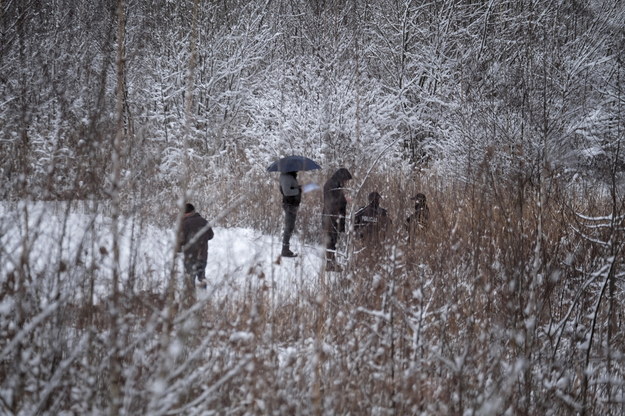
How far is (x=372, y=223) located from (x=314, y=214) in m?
1.80

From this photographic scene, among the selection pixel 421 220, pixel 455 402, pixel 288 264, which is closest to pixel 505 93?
pixel 421 220

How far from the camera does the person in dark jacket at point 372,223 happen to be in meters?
6.08

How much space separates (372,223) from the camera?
21.2 feet

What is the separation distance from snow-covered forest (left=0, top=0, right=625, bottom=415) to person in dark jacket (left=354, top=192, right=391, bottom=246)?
1.24ft

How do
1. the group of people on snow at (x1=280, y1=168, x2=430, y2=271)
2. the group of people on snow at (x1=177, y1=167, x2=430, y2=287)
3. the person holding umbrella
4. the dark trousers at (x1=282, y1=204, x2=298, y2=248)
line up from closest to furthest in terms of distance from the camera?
the group of people on snow at (x1=177, y1=167, x2=430, y2=287) → the group of people on snow at (x1=280, y1=168, x2=430, y2=271) → the person holding umbrella → the dark trousers at (x1=282, y1=204, x2=298, y2=248)

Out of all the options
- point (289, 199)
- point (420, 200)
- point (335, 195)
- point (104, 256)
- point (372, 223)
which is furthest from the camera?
point (420, 200)

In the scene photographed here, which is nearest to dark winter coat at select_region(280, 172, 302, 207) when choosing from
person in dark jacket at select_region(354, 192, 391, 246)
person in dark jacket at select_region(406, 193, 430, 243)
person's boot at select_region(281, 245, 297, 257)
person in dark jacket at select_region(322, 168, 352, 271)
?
person in dark jacket at select_region(322, 168, 352, 271)

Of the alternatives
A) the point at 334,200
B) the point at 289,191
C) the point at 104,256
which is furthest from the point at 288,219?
the point at 104,256

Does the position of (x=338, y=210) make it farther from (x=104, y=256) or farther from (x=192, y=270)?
(x=104, y=256)

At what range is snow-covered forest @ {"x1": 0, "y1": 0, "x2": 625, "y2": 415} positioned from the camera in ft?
8.14

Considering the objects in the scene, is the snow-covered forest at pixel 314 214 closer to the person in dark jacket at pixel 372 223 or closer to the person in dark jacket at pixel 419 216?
the person in dark jacket at pixel 419 216

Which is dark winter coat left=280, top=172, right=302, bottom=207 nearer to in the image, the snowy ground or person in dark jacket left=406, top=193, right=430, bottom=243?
the snowy ground

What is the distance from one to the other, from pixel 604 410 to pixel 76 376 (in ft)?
10.8

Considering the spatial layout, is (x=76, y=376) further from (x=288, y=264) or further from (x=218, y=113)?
(x=218, y=113)
